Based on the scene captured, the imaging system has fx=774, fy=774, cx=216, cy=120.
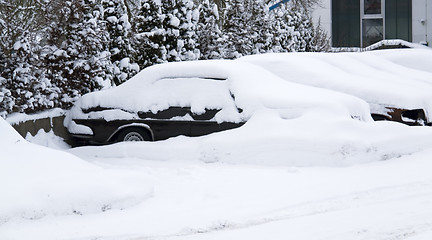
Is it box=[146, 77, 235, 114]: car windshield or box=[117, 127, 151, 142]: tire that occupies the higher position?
box=[146, 77, 235, 114]: car windshield

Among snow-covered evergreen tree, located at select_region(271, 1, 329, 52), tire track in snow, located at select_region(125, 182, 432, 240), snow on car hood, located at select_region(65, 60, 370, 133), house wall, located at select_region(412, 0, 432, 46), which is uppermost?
snow on car hood, located at select_region(65, 60, 370, 133)

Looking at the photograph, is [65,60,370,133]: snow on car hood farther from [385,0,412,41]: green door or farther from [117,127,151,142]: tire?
[385,0,412,41]: green door

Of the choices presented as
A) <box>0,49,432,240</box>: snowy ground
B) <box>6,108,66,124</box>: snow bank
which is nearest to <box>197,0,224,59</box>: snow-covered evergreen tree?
<box>6,108,66,124</box>: snow bank

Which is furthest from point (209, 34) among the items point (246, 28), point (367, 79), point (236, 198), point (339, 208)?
point (339, 208)

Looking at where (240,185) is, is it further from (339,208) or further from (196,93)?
(196,93)

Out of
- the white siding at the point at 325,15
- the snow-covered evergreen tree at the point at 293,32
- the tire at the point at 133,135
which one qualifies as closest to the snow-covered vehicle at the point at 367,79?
the tire at the point at 133,135

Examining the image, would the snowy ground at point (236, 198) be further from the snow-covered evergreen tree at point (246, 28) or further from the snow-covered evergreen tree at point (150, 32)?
the snow-covered evergreen tree at point (246, 28)

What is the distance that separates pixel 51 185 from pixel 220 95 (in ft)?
14.6

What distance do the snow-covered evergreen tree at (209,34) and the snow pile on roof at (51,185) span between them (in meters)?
11.7

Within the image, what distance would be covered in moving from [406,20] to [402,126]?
36267mm

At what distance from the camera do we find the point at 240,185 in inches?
343

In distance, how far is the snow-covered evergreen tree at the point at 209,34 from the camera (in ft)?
65.2

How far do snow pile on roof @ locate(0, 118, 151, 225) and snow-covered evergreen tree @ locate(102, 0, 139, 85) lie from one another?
788 cm

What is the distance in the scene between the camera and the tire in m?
11.9
